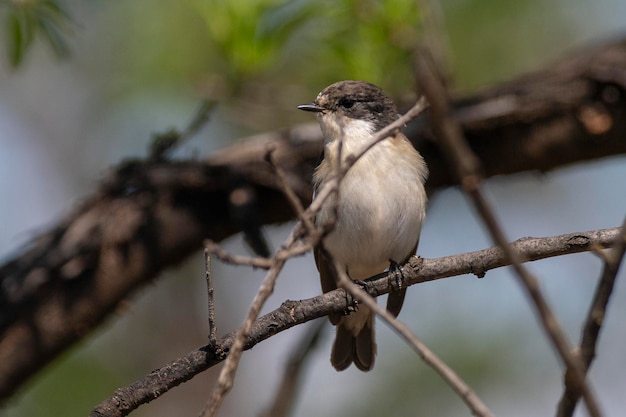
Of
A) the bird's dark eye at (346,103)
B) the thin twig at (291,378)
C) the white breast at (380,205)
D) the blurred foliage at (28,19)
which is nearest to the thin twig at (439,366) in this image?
the thin twig at (291,378)

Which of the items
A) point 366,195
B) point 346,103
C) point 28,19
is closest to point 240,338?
point 366,195

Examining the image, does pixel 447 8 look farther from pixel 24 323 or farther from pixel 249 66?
pixel 24 323

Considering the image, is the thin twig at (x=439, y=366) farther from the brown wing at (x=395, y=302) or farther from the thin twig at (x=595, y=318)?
the brown wing at (x=395, y=302)

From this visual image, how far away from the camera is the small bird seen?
4.27 metres

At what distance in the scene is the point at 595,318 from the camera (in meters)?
1.64

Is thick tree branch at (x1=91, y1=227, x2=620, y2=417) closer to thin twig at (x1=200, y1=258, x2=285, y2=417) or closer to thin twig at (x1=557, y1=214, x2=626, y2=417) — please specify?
thin twig at (x1=200, y1=258, x2=285, y2=417)

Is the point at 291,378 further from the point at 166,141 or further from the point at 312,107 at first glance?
the point at 166,141

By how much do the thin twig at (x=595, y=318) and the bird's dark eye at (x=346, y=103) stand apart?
10.1ft

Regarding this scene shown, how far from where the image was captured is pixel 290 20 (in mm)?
4832

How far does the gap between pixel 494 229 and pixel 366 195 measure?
283cm

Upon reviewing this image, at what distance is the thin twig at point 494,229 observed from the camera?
142 cm

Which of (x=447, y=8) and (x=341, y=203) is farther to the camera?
(x=447, y=8)

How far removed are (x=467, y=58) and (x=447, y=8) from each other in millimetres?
467

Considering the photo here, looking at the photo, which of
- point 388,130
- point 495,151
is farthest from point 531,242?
point 495,151
